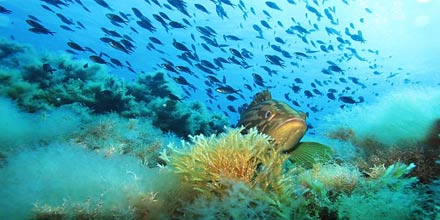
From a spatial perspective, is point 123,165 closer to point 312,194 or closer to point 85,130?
point 312,194

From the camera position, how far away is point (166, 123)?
9.10 metres

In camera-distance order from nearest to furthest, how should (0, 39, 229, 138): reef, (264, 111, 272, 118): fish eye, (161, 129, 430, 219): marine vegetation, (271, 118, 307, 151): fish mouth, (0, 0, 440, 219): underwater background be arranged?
(161, 129, 430, 219): marine vegetation, (0, 0, 440, 219): underwater background, (271, 118, 307, 151): fish mouth, (264, 111, 272, 118): fish eye, (0, 39, 229, 138): reef

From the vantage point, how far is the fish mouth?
3.29m

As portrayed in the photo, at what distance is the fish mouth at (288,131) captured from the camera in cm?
329

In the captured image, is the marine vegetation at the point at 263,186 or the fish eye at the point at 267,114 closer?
the marine vegetation at the point at 263,186

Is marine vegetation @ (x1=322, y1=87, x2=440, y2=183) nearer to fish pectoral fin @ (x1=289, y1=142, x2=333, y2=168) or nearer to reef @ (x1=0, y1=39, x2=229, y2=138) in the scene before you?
fish pectoral fin @ (x1=289, y1=142, x2=333, y2=168)

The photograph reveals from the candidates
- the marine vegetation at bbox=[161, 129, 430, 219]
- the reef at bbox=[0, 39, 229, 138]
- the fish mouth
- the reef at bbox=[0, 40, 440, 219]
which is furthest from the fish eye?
the reef at bbox=[0, 39, 229, 138]

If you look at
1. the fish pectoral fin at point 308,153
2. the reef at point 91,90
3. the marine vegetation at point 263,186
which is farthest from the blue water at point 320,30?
the marine vegetation at point 263,186

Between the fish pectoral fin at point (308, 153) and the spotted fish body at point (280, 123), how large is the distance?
182 mm

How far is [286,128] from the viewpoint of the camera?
3312 mm

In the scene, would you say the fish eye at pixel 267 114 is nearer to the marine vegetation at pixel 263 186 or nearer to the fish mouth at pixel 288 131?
the fish mouth at pixel 288 131

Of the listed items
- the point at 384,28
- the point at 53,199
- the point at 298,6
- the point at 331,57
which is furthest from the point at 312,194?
the point at 331,57

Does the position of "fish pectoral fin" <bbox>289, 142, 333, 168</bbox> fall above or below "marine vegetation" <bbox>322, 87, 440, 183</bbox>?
below

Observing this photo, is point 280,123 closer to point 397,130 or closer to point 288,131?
point 288,131
